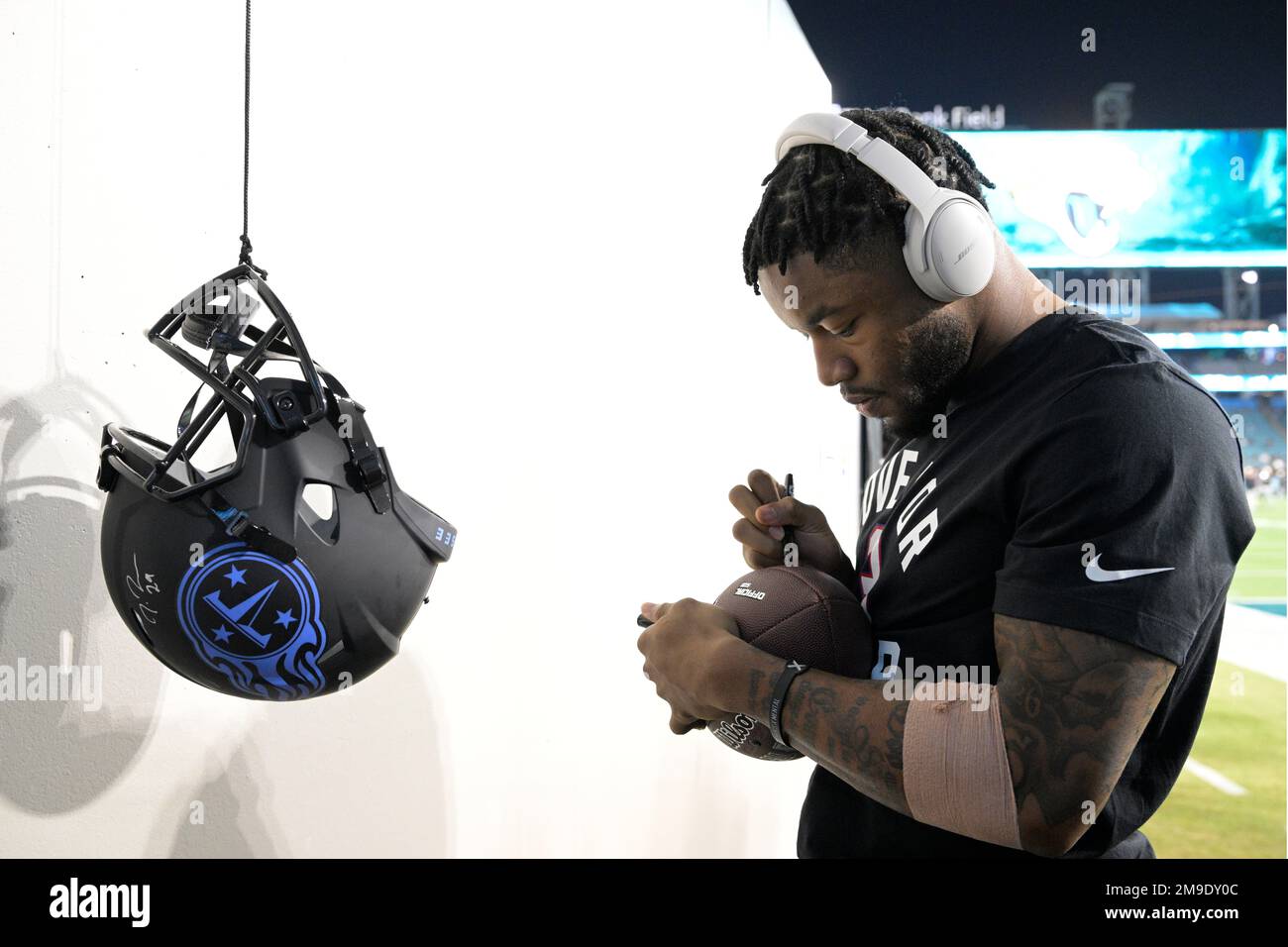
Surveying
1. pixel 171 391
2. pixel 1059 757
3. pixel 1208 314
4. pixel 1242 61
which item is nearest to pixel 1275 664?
pixel 1208 314

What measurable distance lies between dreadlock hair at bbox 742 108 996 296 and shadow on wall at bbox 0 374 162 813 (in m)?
0.98

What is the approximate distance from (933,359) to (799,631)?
1.21ft

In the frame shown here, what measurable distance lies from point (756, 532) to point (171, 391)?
0.91 meters

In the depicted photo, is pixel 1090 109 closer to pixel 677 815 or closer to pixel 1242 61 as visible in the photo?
pixel 1242 61

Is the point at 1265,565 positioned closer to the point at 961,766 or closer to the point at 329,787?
the point at 329,787

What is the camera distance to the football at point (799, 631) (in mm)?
1168

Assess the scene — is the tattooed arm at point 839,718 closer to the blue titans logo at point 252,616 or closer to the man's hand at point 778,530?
the man's hand at point 778,530

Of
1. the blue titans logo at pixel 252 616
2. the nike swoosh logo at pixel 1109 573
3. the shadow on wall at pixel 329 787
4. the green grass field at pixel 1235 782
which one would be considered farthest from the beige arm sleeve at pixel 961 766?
the green grass field at pixel 1235 782

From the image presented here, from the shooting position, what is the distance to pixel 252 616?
1.00 m

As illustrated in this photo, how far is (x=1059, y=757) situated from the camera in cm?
90

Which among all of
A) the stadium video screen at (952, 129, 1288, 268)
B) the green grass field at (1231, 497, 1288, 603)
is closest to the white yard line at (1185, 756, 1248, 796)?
the stadium video screen at (952, 129, 1288, 268)

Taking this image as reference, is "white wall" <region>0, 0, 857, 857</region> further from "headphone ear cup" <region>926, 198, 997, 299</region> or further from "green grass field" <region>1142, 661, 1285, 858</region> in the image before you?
"green grass field" <region>1142, 661, 1285, 858</region>

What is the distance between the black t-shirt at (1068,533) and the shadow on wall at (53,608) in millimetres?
1044

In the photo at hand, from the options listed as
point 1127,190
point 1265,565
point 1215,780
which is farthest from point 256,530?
point 1265,565
